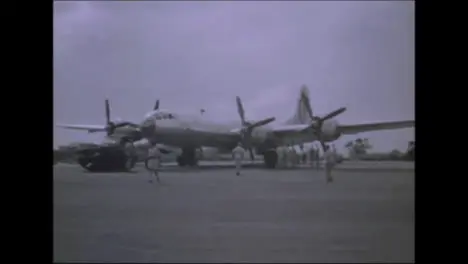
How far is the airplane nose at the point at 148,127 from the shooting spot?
4.43 meters

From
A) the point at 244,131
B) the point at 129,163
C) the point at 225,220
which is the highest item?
the point at 244,131

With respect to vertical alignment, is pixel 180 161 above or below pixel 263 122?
below

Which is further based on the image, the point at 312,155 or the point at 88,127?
the point at 312,155

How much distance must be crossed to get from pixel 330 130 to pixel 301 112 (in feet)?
0.79

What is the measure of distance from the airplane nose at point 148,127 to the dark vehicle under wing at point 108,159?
0.57 ft

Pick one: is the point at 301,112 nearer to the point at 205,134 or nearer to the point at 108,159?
the point at 205,134

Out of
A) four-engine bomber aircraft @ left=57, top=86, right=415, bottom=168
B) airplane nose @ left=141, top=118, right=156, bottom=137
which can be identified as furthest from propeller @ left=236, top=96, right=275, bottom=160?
airplane nose @ left=141, top=118, right=156, bottom=137

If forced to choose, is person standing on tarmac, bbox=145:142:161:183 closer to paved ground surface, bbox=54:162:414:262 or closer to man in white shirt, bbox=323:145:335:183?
paved ground surface, bbox=54:162:414:262

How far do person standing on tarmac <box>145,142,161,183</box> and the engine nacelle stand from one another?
3.57 ft

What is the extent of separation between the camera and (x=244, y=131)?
4.52 metres

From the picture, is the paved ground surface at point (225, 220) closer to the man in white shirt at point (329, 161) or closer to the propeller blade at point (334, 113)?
the man in white shirt at point (329, 161)

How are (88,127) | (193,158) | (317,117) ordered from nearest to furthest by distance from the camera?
1. (88,127)
2. (317,117)
3. (193,158)

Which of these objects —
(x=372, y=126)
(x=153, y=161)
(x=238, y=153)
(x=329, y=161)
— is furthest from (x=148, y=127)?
(x=372, y=126)
